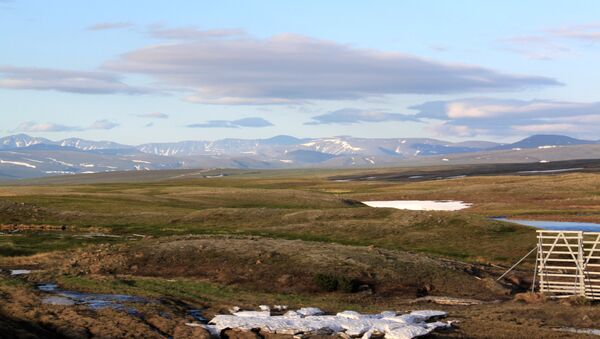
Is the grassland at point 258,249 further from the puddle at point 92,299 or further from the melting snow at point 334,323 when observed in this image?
the melting snow at point 334,323

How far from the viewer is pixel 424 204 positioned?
429ft

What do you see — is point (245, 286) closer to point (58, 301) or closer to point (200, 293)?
point (200, 293)

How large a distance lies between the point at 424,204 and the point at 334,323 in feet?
322

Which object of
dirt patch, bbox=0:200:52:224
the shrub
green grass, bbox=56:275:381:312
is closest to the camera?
green grass, bbox=56:275:381:312

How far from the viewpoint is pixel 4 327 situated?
91.9ft

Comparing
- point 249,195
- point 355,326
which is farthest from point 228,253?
point 249,195

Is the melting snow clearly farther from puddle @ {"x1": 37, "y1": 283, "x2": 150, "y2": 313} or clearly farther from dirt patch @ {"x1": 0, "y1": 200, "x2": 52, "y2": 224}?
dirt patch @ {"x1": 0, "y1": 200, "x2": 52, "y2": 224}

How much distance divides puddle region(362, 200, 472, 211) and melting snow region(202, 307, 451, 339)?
277 feet

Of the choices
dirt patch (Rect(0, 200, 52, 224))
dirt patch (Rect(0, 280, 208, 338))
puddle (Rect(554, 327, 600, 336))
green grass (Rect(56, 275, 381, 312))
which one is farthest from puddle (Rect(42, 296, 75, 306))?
dirt patch (Rect(0, 200, 52, 224))

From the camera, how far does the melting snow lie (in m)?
33.0

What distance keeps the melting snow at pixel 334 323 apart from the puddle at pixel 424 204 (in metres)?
84.6

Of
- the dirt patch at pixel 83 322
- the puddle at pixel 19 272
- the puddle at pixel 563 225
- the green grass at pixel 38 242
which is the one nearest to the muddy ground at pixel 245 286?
the dirt patch at pixel 83 322

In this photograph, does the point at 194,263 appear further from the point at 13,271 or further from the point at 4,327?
the point at 4,327

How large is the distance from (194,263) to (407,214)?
119 ft
